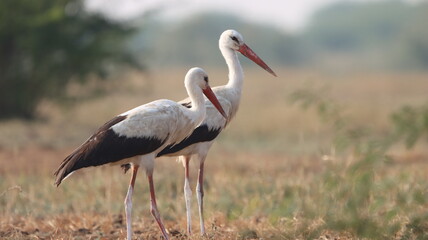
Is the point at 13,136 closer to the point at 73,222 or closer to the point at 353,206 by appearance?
the point at 73,222

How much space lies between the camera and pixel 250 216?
748 centimetres

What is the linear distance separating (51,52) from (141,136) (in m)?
12.2

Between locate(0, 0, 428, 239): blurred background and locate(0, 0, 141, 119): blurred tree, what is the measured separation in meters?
0.03

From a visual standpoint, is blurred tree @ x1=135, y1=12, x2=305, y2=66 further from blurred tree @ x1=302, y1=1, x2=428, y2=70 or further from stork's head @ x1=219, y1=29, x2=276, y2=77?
stork's head @ x1=219, y1=29, x2=276, y2=77

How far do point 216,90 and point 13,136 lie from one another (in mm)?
8024

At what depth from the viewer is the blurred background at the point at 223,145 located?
5.37 m

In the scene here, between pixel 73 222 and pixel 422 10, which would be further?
pixel 422 10

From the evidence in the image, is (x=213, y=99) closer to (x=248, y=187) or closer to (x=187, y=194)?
(x=187, y=194)

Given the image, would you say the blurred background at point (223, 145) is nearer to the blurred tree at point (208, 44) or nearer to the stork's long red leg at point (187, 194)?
the stork's long red leg at point (187, 194)

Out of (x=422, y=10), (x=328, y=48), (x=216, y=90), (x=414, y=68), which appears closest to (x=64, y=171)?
(x=216, y=90)

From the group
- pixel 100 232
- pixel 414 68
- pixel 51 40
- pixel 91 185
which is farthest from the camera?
pixel 414 68

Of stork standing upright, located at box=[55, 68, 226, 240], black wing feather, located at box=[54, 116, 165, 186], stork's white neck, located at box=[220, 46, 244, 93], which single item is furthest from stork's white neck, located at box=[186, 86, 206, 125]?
stork's white neck, located at box=[220, 46, 244, 93]

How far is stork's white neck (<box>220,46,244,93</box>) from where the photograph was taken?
7668 millimetres

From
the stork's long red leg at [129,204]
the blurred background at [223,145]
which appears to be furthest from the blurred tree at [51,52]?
the stork's long red leg at [129,204]
